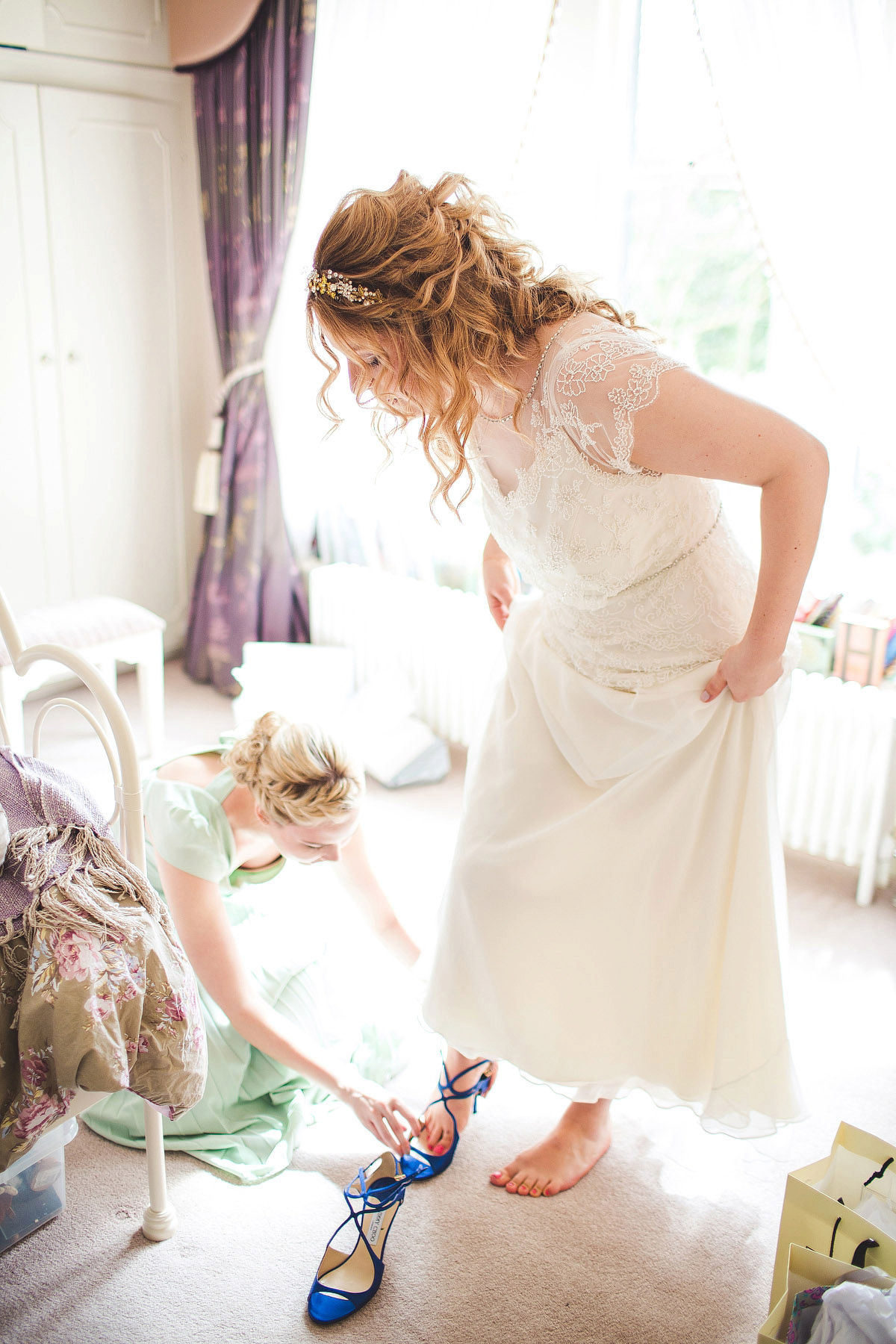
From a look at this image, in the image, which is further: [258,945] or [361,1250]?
[258,945]

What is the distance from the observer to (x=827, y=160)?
2295 millimetres

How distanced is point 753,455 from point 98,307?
9.59 feet

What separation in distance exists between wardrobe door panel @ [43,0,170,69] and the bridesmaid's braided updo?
270 cm

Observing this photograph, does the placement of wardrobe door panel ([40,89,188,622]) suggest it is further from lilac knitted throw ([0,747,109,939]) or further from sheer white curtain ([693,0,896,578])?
lilac knitted throw ([0,747,109,939])

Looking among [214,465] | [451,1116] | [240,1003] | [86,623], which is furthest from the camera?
[214,465]

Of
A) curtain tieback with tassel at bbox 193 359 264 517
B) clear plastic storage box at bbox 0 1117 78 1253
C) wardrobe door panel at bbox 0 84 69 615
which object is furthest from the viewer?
curtain tieback with tassel at bbox 193 359 264 517

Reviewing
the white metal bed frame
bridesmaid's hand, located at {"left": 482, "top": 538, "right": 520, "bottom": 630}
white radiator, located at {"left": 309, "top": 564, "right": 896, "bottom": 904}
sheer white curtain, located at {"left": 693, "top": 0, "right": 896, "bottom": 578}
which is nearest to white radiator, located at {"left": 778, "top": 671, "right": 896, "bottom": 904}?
white radiator, located at {"left": 309, "top": 564, "right": 896, "bottom": 904}

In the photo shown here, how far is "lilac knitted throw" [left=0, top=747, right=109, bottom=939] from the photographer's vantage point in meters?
1.32

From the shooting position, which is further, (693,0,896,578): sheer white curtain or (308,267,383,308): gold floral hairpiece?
(693,0,896,578): sheer white curtain

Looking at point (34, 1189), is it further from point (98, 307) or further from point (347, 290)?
point (98, 307)

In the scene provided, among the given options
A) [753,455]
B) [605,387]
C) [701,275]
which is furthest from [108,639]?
[753,455]

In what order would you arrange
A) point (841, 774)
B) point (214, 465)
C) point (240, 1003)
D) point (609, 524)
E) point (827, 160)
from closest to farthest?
point (609, 524), point (240, 1003), point (827, 160), point (841, 774), point (214, 465)

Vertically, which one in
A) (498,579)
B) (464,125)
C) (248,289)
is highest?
(464,125)

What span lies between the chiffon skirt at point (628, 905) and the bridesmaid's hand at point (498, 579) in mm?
262
